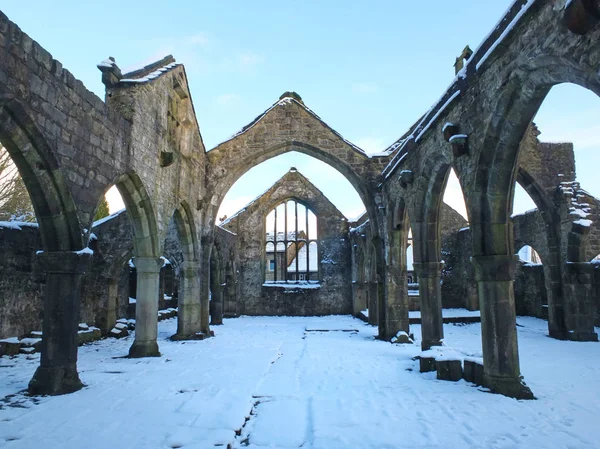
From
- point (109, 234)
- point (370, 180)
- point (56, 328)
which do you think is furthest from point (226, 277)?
point (56, 328)

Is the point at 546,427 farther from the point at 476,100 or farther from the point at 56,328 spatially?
the point at 56,328

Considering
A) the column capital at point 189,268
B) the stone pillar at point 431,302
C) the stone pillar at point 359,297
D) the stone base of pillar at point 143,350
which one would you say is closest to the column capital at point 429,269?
the stone pillar at point 431,302

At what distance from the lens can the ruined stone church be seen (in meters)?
4.91

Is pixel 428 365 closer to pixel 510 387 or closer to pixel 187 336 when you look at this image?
pixel 510 387

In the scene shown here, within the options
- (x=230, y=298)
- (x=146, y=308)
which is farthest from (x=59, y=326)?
(x=230, y=298)

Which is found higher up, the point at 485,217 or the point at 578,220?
the point at 578,220

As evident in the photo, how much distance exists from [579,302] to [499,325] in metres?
7.73

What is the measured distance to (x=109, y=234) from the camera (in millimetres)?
13047

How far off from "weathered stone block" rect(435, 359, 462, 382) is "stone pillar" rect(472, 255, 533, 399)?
60cm

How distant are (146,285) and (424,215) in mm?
5917

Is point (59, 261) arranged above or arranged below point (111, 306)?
above

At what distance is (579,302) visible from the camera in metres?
11.3

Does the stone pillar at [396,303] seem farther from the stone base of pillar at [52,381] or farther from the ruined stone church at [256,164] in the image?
the stone base of pillar at [52,381]

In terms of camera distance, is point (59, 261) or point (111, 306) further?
point (111, 306)
